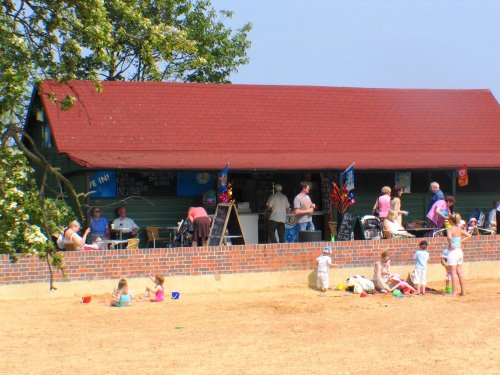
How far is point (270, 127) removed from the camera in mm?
22953

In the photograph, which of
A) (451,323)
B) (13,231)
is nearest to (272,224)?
(451,323)

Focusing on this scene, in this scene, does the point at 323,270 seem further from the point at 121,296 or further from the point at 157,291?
the point at 121,296

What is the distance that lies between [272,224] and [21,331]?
7671mm

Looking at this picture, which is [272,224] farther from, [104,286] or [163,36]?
[163,36]

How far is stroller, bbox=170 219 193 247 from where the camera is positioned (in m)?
19.5

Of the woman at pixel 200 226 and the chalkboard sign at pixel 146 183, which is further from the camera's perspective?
the chalkboard sign at pixel 146 183

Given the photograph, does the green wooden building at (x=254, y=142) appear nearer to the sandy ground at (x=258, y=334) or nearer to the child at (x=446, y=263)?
the child at (x=446, y=263)

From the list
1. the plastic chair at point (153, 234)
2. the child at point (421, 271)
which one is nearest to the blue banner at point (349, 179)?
the child at point (421, 271)

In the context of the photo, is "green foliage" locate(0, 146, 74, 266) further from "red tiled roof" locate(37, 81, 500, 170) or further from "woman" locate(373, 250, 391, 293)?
"red tiled roof" locate(37, 81, 500, 170)

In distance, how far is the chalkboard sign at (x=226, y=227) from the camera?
61.4 feet

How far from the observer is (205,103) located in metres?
23.3

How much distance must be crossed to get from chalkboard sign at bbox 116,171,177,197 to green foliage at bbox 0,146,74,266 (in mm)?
12548

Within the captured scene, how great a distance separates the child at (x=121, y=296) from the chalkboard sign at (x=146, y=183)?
16.6ft

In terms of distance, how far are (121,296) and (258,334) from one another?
301 centimetres
